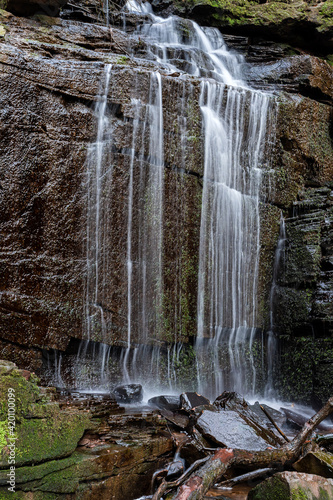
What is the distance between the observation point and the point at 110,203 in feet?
24.1

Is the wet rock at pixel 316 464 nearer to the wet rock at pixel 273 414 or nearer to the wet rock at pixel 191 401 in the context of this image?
the wet rock at pixel 191 401

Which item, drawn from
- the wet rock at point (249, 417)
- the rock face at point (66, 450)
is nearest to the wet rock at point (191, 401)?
the wet rock at point (249, 417)

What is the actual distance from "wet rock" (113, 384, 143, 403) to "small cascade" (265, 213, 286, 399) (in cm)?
310

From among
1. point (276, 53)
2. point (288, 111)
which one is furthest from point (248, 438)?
point (276, 53)

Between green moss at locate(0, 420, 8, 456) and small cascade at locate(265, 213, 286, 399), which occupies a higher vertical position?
small cascade at locate(265, 213, 286, 399)

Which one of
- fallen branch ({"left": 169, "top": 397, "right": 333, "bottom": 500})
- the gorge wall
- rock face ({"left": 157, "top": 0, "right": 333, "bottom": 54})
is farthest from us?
rock face ({"left": 157, "top": 0, "right": 333, "bottom": 54})

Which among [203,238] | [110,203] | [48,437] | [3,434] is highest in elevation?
[110,203]

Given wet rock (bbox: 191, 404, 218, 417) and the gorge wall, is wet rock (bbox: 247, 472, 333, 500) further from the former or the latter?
the gorge wall

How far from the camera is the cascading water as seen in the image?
23.8ft

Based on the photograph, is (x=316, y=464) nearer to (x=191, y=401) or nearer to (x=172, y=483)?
(x=172, y=483)

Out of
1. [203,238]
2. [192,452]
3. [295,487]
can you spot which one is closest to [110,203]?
[203,238]

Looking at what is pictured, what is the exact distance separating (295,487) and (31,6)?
31.0 feet

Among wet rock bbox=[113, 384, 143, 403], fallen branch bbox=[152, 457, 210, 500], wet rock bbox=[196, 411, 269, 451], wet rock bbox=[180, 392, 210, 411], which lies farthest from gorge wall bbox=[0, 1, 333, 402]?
fallen branch bbox=[152, 457, 210, 500]

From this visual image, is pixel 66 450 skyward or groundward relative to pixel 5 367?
groundward
